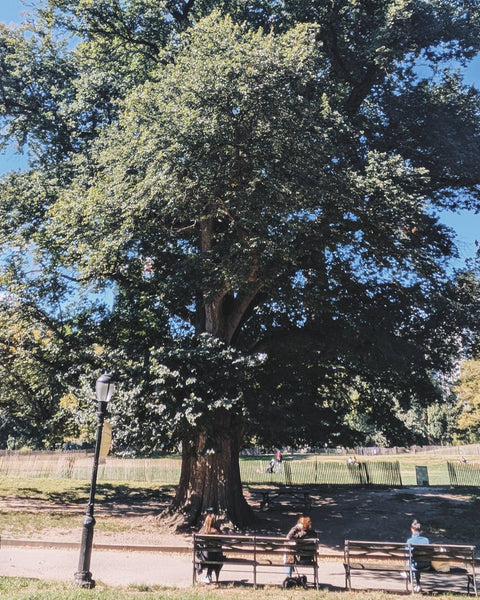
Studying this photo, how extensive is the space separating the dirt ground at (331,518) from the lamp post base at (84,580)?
166 inches

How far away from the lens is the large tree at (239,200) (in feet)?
41.1

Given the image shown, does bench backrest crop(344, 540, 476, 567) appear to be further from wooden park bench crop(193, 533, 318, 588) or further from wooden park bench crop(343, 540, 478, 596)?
wooden park bench crop(193, 533, 318, 588)

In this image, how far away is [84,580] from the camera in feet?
27.0

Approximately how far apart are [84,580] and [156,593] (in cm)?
134

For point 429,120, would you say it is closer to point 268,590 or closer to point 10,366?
point 268,590

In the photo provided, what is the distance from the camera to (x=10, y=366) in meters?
19.3

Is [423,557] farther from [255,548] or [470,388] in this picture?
[470,388]

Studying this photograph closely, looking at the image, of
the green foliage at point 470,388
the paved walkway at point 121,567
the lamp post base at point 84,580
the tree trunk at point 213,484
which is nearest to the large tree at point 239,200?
the tree trunk at point 213,484

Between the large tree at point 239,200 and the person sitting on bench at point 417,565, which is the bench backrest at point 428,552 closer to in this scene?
the person sitting on bench at point 417,565

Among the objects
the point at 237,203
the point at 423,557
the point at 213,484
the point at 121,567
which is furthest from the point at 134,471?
the point at 423,557

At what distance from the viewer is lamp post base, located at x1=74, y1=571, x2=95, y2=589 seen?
8.16m

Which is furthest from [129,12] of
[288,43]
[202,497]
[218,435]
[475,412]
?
Answer: [475,412]

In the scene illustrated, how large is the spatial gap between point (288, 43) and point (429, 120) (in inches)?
192

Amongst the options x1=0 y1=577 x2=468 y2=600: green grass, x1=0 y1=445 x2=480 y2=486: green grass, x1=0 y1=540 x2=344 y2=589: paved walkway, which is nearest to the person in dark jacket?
x1=0 y1=540 x2=344 y2=589: paved walkway
